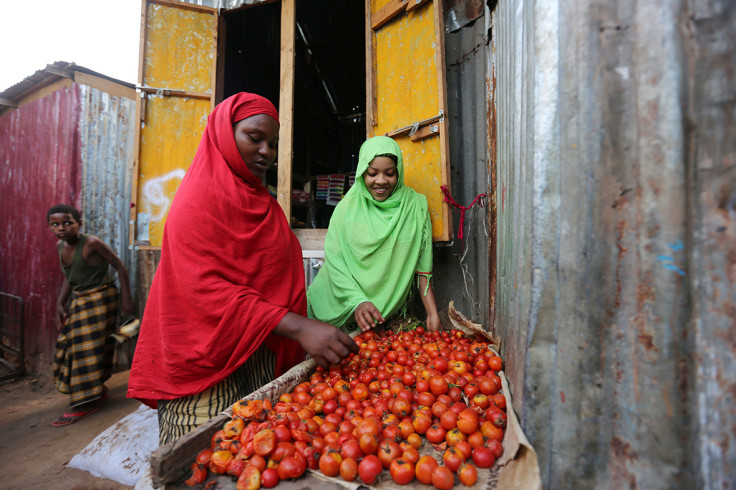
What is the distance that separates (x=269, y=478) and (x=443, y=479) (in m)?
0.60

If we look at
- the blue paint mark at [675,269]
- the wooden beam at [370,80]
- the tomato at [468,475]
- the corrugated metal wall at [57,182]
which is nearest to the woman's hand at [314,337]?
the tomato at [468,475]

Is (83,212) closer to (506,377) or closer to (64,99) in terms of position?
(64,99)

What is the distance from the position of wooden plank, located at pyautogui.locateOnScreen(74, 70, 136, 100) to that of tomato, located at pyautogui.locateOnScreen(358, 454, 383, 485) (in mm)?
7604

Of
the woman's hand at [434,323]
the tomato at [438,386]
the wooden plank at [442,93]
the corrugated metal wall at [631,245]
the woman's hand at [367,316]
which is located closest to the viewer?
the corrugated metal wall at [631,245]

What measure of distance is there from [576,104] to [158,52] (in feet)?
17.6

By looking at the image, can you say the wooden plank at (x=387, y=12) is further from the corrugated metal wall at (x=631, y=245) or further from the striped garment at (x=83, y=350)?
the striped garment at (x=83, y=350)

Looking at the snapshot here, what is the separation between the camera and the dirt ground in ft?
9.96

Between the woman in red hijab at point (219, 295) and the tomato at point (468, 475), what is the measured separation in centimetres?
78

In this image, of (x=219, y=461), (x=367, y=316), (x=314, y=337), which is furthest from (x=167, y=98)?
(x=219, y=461)

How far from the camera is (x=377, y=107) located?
3.82 meters

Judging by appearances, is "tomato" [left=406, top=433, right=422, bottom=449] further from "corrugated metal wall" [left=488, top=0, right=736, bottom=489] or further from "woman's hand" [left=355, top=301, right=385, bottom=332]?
"woman's hand" [left=355, top=301, right=385, bottom=332]

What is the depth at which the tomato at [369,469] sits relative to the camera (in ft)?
3.71

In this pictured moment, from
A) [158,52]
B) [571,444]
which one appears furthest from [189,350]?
[158,52]

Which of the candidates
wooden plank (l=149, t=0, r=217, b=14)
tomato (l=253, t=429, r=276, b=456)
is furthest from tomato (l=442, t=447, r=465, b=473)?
wooden plank (l=149, t=0, r=217, b=14)
